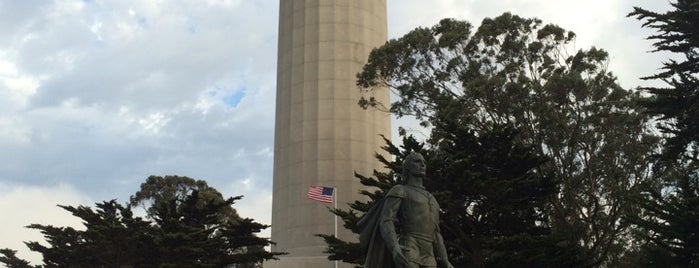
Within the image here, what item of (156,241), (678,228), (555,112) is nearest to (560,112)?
(555,112)

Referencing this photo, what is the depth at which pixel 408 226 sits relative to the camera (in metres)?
9.87

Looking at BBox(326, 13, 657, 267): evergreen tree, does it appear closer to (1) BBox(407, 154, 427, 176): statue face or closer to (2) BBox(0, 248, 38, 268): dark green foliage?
(1) BBox(407, 154, 427, 176): statue face

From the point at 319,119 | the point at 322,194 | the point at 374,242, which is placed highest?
the point at 319,119

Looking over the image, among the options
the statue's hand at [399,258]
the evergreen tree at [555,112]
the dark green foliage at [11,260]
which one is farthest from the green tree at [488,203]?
the dark green foliage at [11,260]

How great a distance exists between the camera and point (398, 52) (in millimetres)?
36656

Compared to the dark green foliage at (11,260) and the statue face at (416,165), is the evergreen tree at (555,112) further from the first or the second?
the dark green foliage at (11,260)

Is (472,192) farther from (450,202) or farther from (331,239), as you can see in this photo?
(331,239)

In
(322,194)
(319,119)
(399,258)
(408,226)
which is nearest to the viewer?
(399,258)

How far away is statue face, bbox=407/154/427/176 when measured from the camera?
1015cm

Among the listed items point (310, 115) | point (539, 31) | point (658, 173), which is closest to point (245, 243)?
point (310, 115)

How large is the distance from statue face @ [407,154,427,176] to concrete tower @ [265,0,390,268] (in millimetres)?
33598

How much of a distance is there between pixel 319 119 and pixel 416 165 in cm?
3660

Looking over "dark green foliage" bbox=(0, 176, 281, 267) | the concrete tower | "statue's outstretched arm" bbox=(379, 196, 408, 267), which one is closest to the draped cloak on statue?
"statue's outstretched arm" bbox=(379, 196, 408, 267)

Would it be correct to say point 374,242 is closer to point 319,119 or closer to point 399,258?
point 399,258
